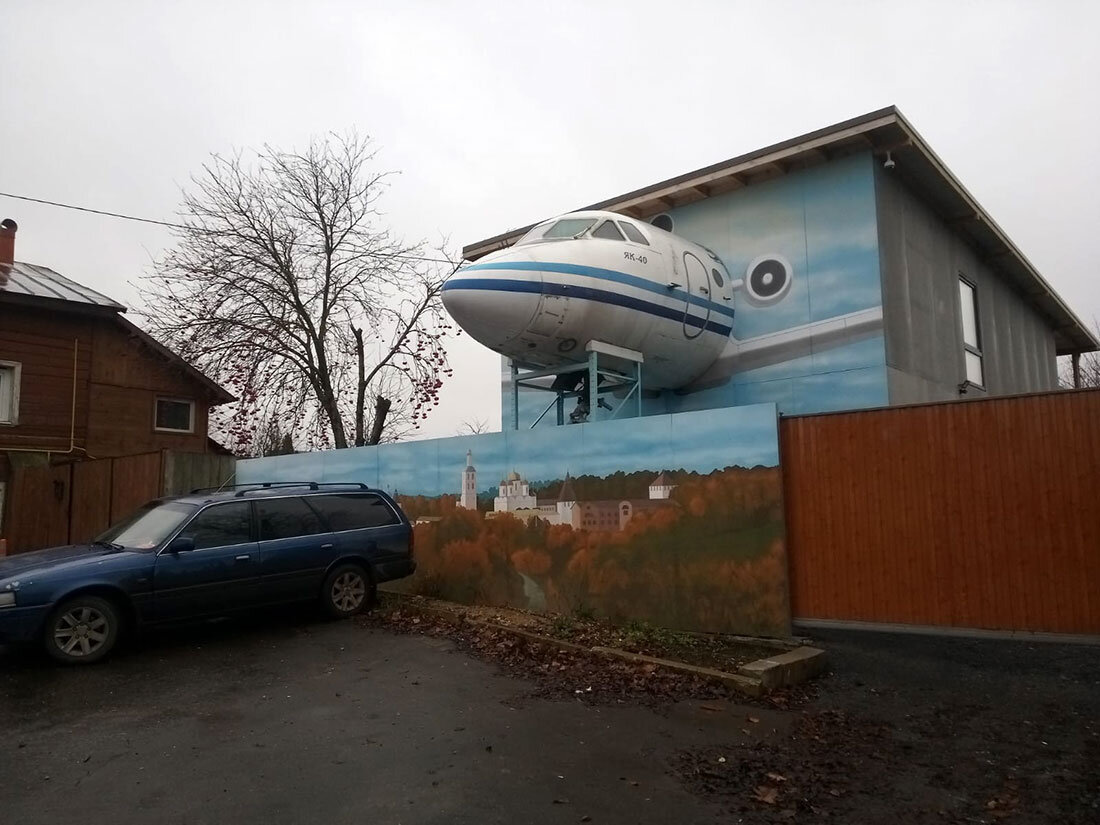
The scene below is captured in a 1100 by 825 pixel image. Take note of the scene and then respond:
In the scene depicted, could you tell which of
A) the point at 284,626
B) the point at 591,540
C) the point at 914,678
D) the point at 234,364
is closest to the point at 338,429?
the point at 234,364

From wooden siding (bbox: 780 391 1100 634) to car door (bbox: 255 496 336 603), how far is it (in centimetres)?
554

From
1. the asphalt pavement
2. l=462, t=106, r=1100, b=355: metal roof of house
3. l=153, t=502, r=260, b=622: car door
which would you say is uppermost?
l=462, t=106, r=1100, b=355: metal roof of house

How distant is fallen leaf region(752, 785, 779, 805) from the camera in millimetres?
4422

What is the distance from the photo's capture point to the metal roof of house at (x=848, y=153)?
40.2ft

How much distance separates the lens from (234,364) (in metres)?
17.0

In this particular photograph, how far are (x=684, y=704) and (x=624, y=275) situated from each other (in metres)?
6.31

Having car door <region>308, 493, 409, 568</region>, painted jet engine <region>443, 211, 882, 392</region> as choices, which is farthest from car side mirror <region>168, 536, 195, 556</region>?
painted jet engine <region>443, 211, 882, 392</region>

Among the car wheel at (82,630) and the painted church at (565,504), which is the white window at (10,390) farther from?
the painted church at (565,504)

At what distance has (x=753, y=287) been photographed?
13.3m

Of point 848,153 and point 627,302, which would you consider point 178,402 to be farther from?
point 848,153

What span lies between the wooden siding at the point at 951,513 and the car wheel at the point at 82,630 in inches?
273

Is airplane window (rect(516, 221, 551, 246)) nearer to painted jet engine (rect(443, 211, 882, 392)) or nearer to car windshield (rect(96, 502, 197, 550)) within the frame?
painted jet engine (rect(443, 211, 882, 392))

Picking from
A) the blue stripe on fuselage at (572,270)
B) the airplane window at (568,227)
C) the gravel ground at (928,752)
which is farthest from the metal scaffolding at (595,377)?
the gravel ground at (928,752)

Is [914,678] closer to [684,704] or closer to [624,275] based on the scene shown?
[684,704]
